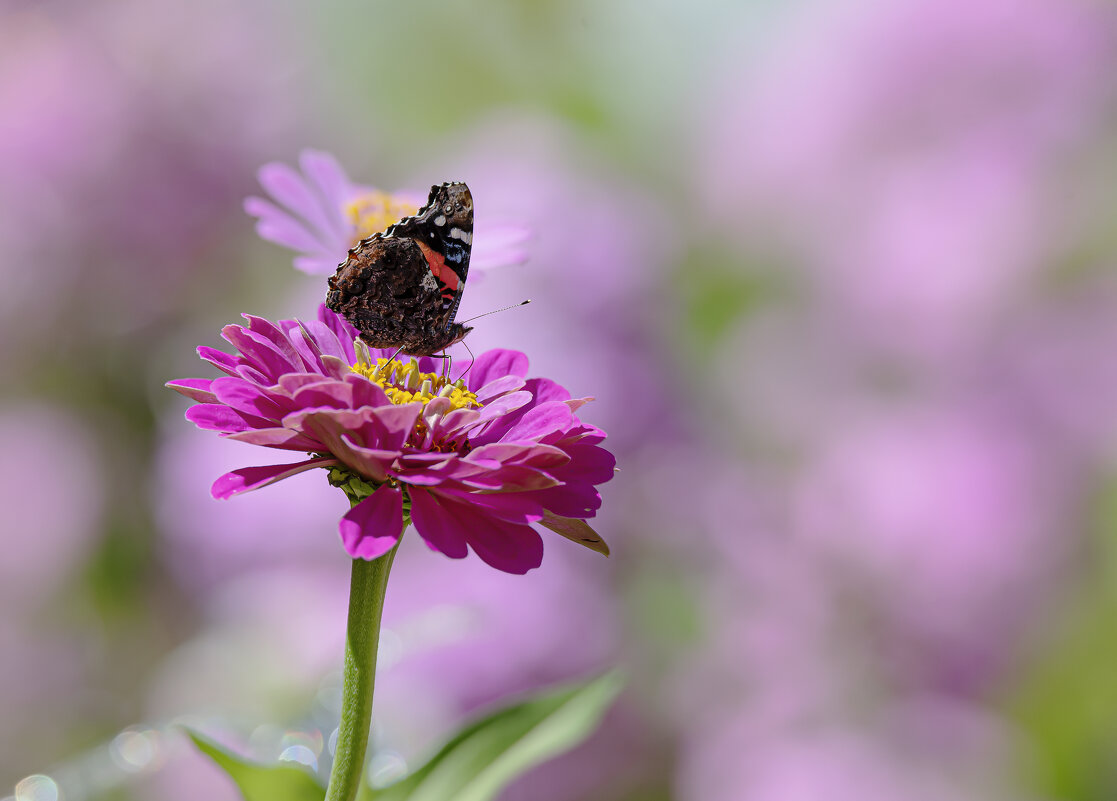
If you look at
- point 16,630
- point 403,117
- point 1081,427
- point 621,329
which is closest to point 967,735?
point 1081,427

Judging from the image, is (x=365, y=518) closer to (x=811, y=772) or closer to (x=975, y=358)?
(x=811, y=772)

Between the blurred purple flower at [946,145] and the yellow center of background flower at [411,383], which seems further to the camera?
the blurred purple flower at [946,145]

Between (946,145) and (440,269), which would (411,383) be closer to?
(440,269)

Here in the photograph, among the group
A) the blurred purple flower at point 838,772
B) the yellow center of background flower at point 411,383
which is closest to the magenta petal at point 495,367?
the yellow center of background flower at point 411,383

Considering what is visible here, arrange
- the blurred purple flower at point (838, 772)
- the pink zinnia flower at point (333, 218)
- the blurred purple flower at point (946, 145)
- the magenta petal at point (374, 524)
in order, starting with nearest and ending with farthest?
the magenta petal at point (374, 524)
the pink zinnia flower at point (333, 218)
the blurred purple flower at point (838, 772)
the blurred purple flower at point (946, 145)

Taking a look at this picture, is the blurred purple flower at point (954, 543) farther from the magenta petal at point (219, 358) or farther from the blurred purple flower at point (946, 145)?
the magenta petal at point (219, 358)

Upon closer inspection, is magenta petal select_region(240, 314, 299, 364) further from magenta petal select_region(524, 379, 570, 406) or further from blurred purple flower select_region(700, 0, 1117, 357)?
blurred purple flower select_region(700, 0, 1117, 357)

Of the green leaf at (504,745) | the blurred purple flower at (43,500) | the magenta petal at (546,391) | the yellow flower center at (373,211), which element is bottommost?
the blurred purple flower at (43,500)
